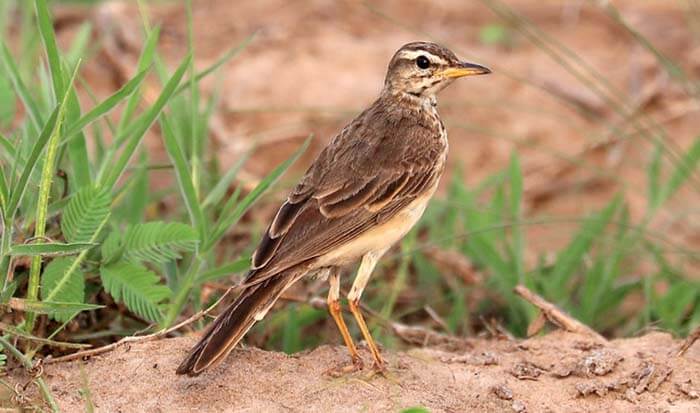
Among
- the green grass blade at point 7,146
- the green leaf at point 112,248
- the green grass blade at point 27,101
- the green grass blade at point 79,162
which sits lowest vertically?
the green leaf at point 112,248

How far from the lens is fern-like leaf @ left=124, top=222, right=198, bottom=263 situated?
4.99 metres

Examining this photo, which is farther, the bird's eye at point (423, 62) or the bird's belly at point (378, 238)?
the bird's eye at point (423, 62)

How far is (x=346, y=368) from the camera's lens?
483cm

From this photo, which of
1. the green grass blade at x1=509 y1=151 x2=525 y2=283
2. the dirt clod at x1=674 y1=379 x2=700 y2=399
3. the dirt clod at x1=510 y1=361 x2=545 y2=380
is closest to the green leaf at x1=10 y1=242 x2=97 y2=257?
the dirt clod at x1=510 y1=361 x2=545 y2=380

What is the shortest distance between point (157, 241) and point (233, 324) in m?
0.63

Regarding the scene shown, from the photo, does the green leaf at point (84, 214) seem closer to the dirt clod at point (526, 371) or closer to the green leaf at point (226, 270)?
the green leaf at point (226, 270)

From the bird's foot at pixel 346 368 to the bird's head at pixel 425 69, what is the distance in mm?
1478

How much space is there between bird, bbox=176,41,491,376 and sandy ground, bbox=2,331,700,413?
127mm

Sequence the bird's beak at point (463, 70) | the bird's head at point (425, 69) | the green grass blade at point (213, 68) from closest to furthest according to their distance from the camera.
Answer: the green grass blade at point (213, 68), the bird's beak at point (463, 70), the bird's head at point (425, 69)

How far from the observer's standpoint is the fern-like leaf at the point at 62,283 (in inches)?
188

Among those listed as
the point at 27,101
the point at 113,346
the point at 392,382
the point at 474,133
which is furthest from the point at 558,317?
the point at 474,133

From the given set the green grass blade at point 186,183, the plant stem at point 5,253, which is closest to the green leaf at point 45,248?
the plant stem at point 5,253

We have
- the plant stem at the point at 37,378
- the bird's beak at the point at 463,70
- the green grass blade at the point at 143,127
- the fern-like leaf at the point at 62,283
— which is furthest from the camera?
the bird's beak at the point at 463,70

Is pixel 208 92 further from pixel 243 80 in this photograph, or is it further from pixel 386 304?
pixel 386 304
